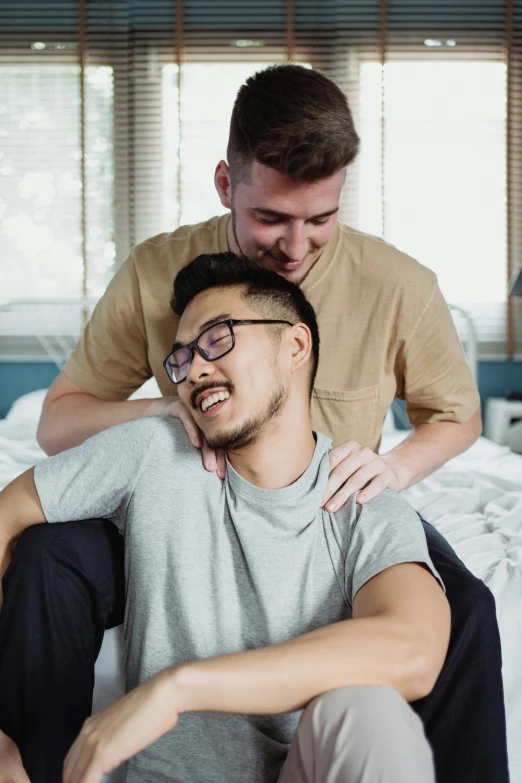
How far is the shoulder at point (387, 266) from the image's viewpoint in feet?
5.18

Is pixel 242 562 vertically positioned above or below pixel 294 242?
below

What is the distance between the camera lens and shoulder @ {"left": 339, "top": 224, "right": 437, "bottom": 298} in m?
1.58

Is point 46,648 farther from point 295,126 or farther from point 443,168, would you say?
point 443,168

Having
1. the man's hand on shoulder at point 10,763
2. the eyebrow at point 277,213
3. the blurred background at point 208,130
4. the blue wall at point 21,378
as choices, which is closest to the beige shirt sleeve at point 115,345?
the eyebrow at point 277,213

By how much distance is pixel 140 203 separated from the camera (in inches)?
151

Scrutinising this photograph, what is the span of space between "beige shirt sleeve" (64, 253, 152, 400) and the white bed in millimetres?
552

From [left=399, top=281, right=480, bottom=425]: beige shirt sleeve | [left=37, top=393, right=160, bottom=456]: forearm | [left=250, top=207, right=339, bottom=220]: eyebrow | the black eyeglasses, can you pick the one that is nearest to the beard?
the black eyeglasses

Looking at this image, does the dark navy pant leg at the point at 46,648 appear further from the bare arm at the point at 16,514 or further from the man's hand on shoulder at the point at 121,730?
the man's hand on shoulder at the point at 121,730

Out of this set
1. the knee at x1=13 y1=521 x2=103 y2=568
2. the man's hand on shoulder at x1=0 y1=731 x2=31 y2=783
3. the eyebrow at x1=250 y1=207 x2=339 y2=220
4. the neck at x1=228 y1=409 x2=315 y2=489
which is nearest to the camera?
the man's hand on shoulder at x1=0 y1=731 x2=31 y2=783

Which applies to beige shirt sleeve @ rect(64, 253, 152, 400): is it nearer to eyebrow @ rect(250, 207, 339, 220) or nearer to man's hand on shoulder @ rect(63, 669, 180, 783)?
eyebrow @ rect(250, 207, 339, 220)

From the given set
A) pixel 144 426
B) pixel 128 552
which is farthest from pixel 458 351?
pixel 128 552

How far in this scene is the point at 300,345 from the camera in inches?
52.5

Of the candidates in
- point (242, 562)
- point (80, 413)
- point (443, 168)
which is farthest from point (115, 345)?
point (443, 168)

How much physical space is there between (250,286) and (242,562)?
442mm
